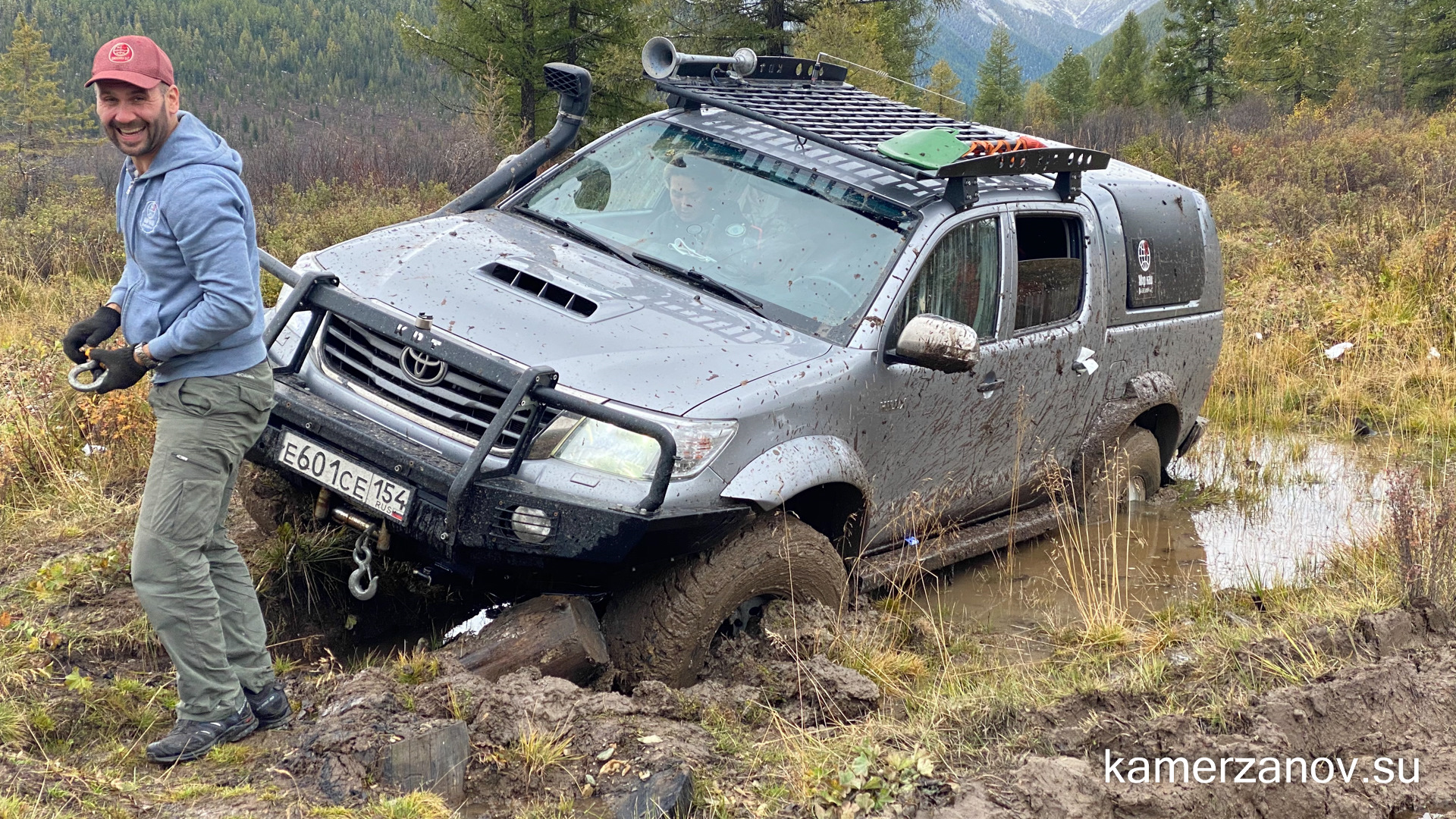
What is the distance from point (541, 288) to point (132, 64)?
1.52 meters

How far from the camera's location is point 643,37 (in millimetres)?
20578

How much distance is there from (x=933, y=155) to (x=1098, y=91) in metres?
65.9

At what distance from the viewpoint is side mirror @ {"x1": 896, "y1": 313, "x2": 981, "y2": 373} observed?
413cm

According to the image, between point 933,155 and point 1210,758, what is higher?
point 933,155

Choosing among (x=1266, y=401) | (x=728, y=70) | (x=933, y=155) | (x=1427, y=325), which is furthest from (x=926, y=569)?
(x=1427, y=325)

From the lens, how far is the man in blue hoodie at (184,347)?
3152 mm

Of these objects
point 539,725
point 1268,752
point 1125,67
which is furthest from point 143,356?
point 1125,67

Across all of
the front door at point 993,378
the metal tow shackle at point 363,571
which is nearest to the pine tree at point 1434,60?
the front door at point 993,378

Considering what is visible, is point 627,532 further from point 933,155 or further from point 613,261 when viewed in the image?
point 933,155

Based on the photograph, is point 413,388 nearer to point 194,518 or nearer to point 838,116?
point 194,518

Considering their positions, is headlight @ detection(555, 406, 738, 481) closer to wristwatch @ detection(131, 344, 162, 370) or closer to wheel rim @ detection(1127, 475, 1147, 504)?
wristwatch @ detection(131, 344, 162, 370)

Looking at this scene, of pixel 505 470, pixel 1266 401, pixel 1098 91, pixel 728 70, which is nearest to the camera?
pixel 505 470

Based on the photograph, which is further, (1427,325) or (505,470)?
(1427,325)

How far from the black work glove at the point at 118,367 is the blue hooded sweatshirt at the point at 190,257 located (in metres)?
0.07
